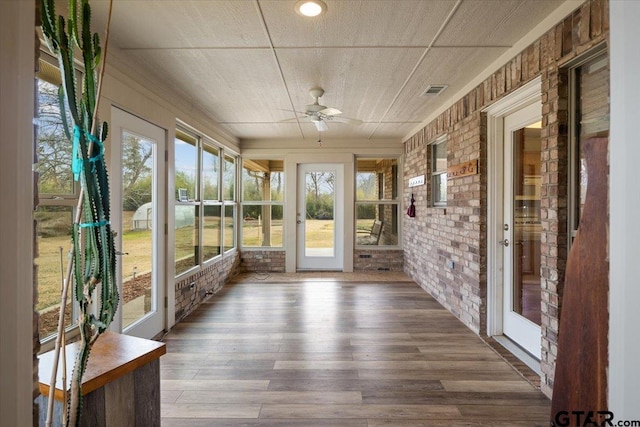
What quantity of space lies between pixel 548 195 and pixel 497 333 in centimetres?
157

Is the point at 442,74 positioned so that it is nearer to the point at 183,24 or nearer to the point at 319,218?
the point at 183,24

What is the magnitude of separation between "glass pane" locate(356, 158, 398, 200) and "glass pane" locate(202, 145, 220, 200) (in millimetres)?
2621

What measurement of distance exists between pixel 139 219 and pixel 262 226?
3.53m

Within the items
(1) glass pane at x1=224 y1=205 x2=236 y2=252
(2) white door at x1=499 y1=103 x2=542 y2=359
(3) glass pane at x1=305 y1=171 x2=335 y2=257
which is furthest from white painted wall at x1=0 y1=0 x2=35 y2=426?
(3) glass pane at x1=305 y1=171 x2=335 y2=257

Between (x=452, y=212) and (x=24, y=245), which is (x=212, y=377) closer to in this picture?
(x=24, y=245)

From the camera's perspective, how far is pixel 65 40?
2.64 ft

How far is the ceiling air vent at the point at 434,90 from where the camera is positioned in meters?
3.57

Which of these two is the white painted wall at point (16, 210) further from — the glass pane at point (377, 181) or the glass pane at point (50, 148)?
the glass pane at point (377, 181)

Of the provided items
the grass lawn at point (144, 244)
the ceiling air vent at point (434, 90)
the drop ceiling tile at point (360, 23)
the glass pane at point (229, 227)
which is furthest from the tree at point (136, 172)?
the ceiling air vent at point (434, 90)

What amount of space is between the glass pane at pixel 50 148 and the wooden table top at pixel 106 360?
40.8 inches

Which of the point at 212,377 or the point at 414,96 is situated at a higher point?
the point at 414,96

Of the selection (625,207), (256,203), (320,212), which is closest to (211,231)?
(256,203)

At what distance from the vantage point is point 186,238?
4.20 meters

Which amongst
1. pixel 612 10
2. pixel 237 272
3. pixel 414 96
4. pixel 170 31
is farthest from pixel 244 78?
pixel 237 272
